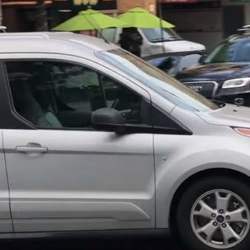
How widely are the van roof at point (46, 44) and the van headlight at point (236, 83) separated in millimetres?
4950

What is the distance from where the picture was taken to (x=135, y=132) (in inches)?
218

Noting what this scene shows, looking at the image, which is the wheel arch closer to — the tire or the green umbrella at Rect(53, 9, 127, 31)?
the tire

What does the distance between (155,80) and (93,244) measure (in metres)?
1.52

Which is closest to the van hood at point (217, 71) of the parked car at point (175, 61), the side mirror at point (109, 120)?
the parked car at point (175, 61)

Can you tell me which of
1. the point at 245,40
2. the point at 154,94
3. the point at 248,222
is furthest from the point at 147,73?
the point at 245,40

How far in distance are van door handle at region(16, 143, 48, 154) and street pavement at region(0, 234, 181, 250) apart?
1108 mm

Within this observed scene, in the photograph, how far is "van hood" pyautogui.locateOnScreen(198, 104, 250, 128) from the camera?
5641 mm

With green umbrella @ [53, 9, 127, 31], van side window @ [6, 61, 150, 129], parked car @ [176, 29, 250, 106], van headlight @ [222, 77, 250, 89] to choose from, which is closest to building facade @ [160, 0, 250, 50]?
green umbrella @ [53, 9, 127, 31]

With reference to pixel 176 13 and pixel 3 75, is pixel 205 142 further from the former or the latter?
→ pixel 176 13

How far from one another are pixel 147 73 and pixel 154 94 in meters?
0.34

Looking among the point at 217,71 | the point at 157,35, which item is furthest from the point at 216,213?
the point at 157,35

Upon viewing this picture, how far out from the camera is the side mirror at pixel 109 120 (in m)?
5.46

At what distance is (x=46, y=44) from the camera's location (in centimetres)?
575

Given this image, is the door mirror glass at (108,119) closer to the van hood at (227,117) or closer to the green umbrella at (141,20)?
the van hood at (227,117)
